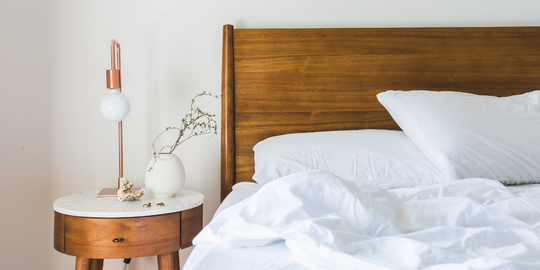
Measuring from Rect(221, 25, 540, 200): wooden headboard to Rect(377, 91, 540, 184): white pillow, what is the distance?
29 cm

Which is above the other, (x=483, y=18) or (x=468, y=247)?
(x=483, y=18)

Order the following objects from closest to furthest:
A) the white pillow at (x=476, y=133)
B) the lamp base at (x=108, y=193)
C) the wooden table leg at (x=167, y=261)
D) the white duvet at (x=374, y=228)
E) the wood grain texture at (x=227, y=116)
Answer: the white duvet at (x=374, y=228) → the white pillow at (x=476, y=133) → the wooden table leg at (x=167, y=261) → the lamp base at (x=108, y=193) → the wood grain texture at (x=227, y=116)

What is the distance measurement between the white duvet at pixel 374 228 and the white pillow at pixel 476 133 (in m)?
0.33

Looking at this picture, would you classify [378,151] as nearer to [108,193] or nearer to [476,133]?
[476,133]

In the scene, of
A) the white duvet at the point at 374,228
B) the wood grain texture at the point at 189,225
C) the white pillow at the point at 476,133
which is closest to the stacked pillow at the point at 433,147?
the white pillow at the point at 476,133

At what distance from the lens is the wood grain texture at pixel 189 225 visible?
124cm

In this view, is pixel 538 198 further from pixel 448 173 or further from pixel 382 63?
pixel 382 63

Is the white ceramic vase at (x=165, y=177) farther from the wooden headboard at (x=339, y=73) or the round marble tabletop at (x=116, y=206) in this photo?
the wooden headboard at (x=339, y=73)

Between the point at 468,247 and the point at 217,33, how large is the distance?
1347 millimetres

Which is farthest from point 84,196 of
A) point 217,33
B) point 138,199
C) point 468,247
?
point 468,247

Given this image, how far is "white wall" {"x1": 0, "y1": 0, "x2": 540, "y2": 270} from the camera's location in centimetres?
157

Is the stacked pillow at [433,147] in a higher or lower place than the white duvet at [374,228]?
higher

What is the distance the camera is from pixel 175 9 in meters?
1.67

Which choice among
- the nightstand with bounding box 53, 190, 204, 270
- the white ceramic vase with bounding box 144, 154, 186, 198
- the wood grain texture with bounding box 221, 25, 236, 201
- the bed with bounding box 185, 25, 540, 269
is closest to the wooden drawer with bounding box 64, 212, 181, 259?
the nightstand with bounding box 53, 190, 204, 270
